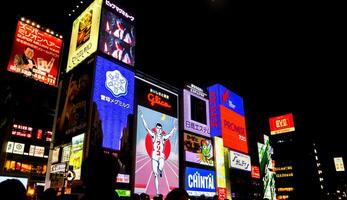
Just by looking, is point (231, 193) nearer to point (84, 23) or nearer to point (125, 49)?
point (125, 49)

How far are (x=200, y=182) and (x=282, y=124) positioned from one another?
32096 mm

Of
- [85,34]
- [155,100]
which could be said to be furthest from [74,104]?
[155,100]

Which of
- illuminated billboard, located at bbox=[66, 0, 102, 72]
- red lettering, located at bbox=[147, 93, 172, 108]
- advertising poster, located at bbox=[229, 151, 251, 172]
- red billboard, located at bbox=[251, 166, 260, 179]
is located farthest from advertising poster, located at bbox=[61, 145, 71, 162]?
red billboard, located at bbox=[251, 166, 260, 179]

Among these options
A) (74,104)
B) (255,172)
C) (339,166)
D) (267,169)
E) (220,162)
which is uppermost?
(74,104)

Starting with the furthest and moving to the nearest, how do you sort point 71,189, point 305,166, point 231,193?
point 305,166
point 231,193
point 71,189

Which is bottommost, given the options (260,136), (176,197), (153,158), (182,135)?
(176,197)

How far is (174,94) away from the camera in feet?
67.7

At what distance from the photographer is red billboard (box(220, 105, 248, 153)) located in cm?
2369

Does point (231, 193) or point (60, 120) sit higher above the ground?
point (60, 120)

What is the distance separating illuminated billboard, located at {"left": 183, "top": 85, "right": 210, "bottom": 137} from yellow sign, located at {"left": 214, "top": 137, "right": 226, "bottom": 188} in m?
1.22

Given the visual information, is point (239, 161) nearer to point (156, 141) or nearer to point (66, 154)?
point (156, 141)

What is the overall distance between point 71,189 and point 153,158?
5.28 meters

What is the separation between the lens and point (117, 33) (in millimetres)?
18125

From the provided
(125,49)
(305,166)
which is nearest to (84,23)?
(125,49)
